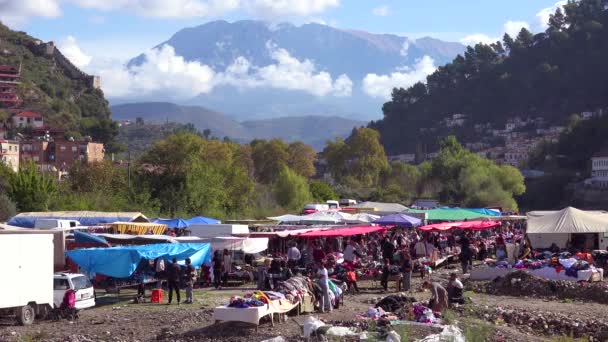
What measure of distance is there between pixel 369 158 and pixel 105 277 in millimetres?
88554

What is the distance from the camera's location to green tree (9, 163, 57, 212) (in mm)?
48344

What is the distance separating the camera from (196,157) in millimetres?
60281

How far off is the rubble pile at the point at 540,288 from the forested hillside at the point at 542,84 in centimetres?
15224

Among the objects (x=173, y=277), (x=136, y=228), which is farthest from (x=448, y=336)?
(x=136, y=228)

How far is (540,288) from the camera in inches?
966

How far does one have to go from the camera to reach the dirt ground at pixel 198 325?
59.1 feet

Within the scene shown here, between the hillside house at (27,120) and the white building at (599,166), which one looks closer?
the hillside house at (27,120)

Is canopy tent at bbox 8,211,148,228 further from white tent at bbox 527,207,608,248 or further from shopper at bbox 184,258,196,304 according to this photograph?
white tent at bbox 527,207,608,248

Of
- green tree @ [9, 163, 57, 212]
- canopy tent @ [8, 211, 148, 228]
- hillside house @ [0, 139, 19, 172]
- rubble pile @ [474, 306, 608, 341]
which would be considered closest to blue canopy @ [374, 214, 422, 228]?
canopy tent @ [8, 211, 148, 228]

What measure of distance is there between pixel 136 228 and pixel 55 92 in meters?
115

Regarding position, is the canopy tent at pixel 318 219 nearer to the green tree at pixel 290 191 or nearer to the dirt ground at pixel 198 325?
the dirt ground at pixel 198 325

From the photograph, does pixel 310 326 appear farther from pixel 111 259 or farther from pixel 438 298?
pixel 111 259

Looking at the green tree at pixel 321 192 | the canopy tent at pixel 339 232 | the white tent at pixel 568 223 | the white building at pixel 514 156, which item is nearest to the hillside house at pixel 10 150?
the green tree at pixel 321 192

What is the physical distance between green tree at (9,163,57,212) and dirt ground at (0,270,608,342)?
25912mm
